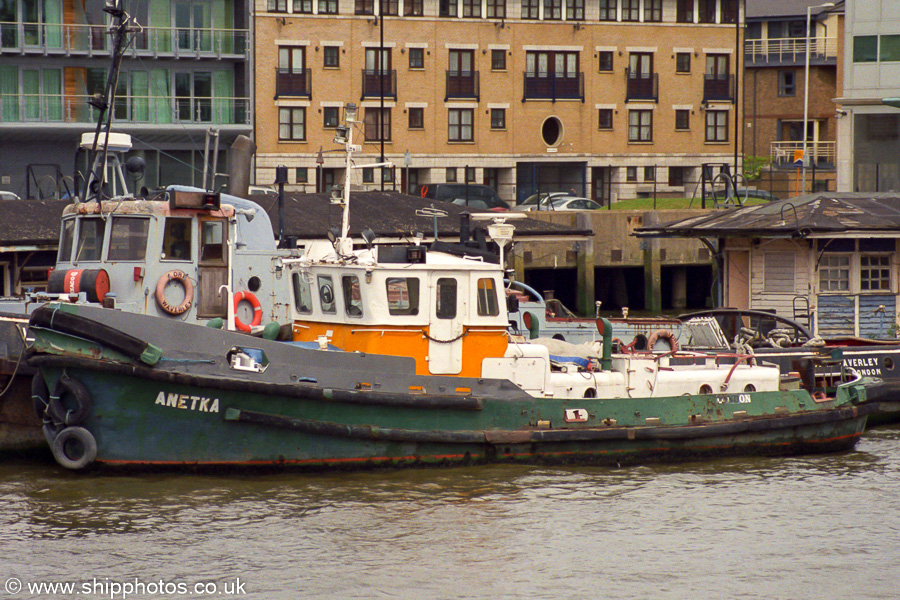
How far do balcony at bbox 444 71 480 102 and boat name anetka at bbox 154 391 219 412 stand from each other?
3735 cm

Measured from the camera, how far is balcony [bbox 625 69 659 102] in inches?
2088

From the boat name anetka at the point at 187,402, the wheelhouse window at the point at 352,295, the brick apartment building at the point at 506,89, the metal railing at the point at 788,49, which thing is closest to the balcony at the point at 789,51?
the metal railing at the point at 788,49

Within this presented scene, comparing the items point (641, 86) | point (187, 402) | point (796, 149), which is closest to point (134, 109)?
point (641, 86)

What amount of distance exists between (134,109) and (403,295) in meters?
32.7

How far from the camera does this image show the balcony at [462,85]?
50469 millimetres

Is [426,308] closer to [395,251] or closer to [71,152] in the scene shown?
[395,251]

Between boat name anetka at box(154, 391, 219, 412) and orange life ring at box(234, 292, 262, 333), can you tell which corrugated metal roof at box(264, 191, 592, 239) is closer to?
orange life ring at box(234, 292, 262, 333)

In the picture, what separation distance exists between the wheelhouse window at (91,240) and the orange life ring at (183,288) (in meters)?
1.02

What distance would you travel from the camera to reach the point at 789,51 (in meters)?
62.8

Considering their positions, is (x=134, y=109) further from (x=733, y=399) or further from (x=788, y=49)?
(x=788, y=49)

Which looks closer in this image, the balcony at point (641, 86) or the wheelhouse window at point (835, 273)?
the wheelhouse window at point (835, 273)

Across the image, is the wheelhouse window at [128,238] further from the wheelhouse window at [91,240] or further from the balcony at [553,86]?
the balcony at [553,86]

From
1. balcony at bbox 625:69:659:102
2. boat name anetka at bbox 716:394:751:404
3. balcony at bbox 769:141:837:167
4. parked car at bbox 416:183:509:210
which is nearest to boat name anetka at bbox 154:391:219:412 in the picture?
boat name anetka at bbox 716:394:751:404

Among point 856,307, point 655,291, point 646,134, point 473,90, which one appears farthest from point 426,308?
point 646,134
